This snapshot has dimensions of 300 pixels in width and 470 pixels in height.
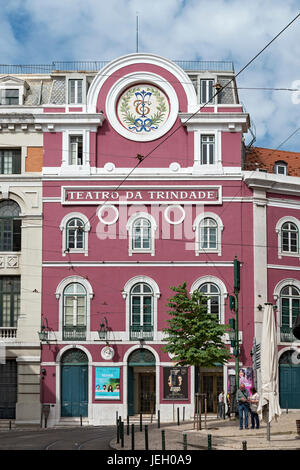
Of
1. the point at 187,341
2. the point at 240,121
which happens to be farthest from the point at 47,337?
the point at 240,121

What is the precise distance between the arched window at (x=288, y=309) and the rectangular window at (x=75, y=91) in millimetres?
15690

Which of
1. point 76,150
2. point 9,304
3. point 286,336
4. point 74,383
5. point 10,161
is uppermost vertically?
point 76,150

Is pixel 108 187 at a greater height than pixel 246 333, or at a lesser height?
greater

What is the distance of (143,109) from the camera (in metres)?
48.6

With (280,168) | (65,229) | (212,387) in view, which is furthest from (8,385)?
(280,168)

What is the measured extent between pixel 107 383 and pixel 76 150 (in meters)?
13.0

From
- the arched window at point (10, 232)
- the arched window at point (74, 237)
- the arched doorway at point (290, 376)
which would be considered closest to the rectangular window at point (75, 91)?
the arched window at point (10, 232)

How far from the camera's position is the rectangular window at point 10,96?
163ft

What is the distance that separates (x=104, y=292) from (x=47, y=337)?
3.90 metres

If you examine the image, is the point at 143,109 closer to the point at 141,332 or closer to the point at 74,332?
the point at 141,332

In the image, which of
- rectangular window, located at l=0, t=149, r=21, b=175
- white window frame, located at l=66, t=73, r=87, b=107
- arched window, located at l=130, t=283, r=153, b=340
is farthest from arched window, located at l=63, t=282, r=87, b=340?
white window frame, located at l=66, t=73, r=87, b=107
